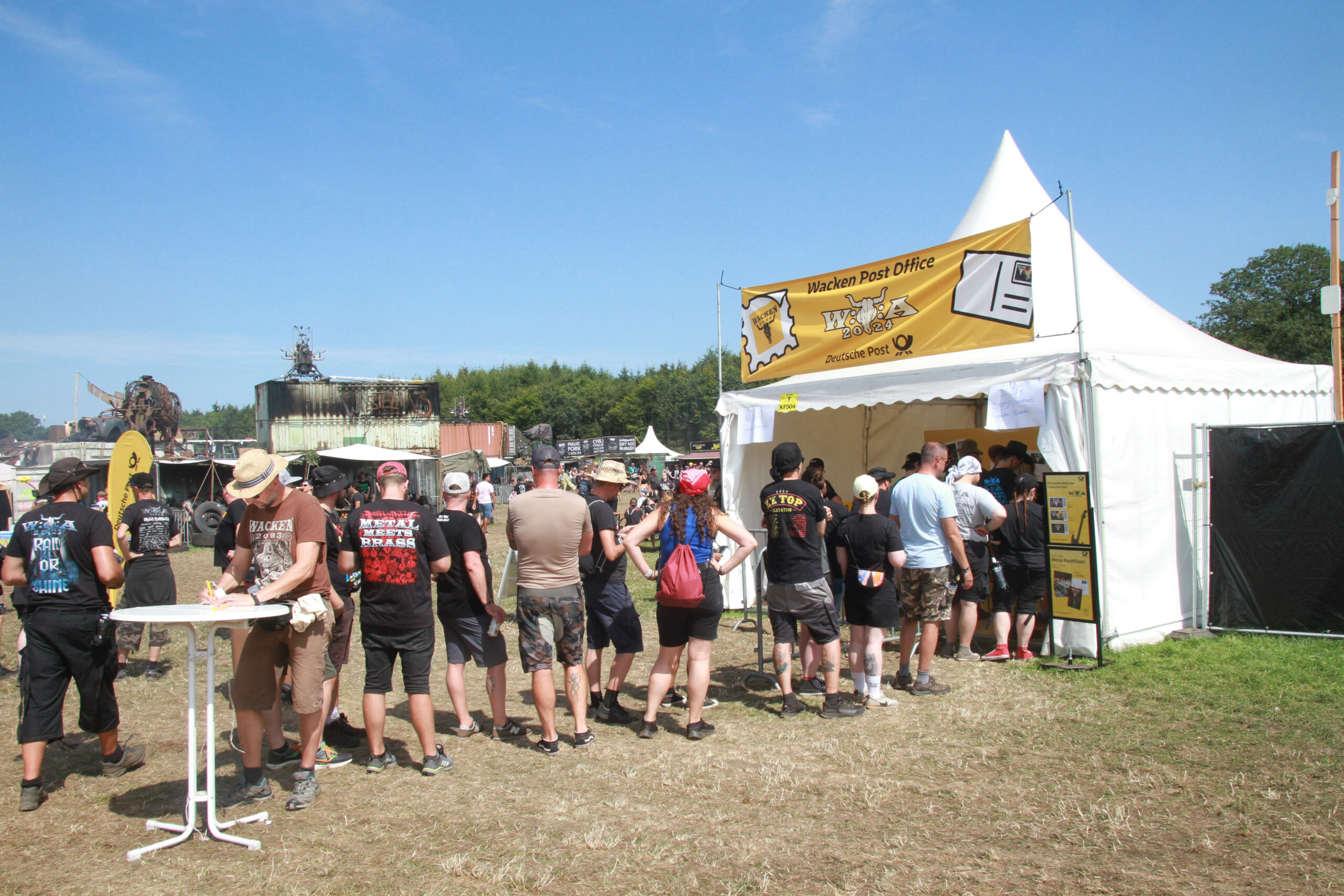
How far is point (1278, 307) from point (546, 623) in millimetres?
38577

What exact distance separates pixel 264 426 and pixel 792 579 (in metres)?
32.0

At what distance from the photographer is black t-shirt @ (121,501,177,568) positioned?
20.8ft

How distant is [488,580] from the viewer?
4.72 meters

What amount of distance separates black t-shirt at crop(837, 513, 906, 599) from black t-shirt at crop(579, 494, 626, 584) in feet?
5.10

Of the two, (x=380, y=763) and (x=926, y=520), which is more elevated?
(x=926, y=520)

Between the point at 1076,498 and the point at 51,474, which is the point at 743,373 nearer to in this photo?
Answer: the point at 1076,498

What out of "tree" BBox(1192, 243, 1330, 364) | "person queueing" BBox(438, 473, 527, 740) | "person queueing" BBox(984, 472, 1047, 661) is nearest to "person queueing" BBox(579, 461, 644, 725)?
"person queueing" BBox(438, 473, 527, 740)

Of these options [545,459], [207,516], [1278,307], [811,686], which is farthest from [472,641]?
[1278,307]

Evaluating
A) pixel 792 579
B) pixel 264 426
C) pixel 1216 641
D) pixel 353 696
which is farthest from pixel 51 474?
pixel 264 426

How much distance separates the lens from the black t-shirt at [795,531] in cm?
506

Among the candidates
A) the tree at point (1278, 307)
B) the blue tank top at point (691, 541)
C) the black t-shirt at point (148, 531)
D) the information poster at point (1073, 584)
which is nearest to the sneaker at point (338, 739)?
the blue tank top at point (691, 541)

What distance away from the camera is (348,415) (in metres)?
32.7

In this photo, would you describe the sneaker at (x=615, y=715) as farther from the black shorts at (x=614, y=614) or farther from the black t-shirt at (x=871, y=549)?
the black t-shirt at (x=871, y=549)

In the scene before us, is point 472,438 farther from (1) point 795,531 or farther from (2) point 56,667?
(2) point 56,667
